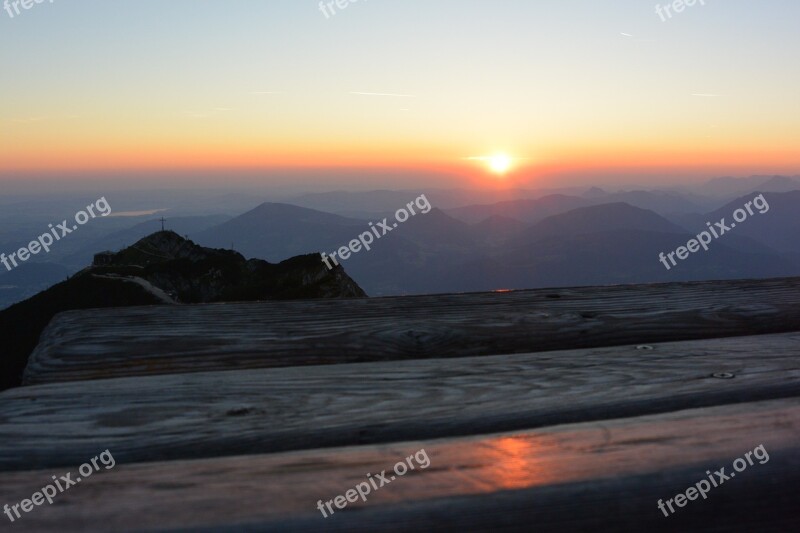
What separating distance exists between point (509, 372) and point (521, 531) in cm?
101

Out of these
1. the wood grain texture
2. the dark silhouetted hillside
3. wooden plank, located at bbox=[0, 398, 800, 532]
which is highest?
the dark silhouetted hillside

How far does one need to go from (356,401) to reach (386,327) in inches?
30.1

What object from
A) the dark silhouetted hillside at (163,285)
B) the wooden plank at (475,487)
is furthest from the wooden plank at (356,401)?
the dark silhouetted hillside at (163,285)

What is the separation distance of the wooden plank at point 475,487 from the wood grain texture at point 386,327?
840 millimetres

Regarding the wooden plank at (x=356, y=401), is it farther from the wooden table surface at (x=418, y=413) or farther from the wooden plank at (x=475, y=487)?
the wooden plank at (x=475, y=487)

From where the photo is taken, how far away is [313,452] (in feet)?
5.24

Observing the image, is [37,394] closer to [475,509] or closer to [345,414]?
[345,414]

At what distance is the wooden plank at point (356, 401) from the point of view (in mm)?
1713

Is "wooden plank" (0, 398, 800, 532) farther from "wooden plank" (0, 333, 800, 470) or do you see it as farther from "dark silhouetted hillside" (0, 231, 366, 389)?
"dark silhouetted hillside" (0, 231, 366, 389)

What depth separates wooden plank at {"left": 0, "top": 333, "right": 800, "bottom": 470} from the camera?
1713 mm

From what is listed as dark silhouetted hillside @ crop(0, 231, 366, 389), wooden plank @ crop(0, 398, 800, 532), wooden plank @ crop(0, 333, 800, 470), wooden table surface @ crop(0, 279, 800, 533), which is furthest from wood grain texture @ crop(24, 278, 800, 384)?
dark silhouetted hillside @ crop(0, 231, 366, 389)

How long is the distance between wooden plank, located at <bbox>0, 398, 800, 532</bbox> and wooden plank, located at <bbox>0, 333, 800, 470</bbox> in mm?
138

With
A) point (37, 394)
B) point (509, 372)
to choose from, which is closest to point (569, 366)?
point (509, 372)

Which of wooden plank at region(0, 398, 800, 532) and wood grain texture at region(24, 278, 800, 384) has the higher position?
wood grain texture at region(24, 278, 800, 384)
